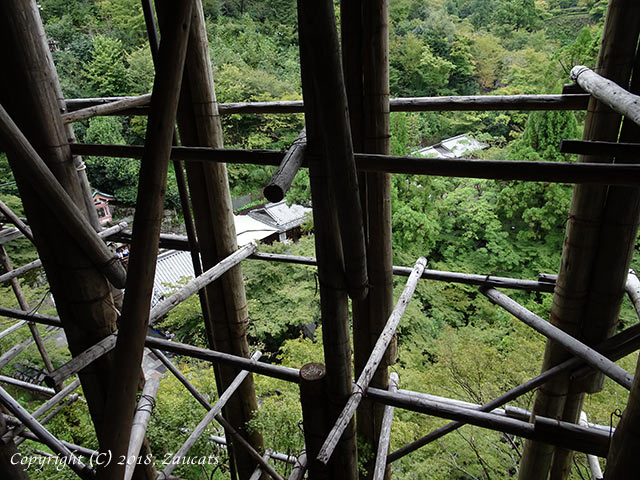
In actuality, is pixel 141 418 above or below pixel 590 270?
below

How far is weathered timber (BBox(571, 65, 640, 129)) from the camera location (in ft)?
5.82

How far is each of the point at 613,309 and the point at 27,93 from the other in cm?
430

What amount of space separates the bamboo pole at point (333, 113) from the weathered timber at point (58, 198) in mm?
1534

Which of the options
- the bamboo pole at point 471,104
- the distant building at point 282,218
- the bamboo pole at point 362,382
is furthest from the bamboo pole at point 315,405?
the distant building at point 282,218

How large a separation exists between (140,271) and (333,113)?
1.05m

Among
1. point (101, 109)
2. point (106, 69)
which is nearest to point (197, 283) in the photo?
point (101, 109)

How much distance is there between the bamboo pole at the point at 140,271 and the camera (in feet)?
5.02

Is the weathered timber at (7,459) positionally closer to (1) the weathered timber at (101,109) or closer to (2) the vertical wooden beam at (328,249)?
(1) the weathered timber at (101,109)

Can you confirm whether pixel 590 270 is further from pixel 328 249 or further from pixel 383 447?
pixel 383 447

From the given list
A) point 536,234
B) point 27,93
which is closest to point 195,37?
point 27,93

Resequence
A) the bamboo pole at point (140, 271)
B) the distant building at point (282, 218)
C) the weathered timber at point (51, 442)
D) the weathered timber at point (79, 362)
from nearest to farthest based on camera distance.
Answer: the bamboo pole at point (140, 271)
the weathered timber at point (79, 362)
the weathered timber at point (51, 442)
the distant building at point (282, 218)

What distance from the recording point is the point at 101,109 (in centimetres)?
296

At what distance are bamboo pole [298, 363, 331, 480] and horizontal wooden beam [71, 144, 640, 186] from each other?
1.36 m

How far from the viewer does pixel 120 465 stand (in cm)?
162
